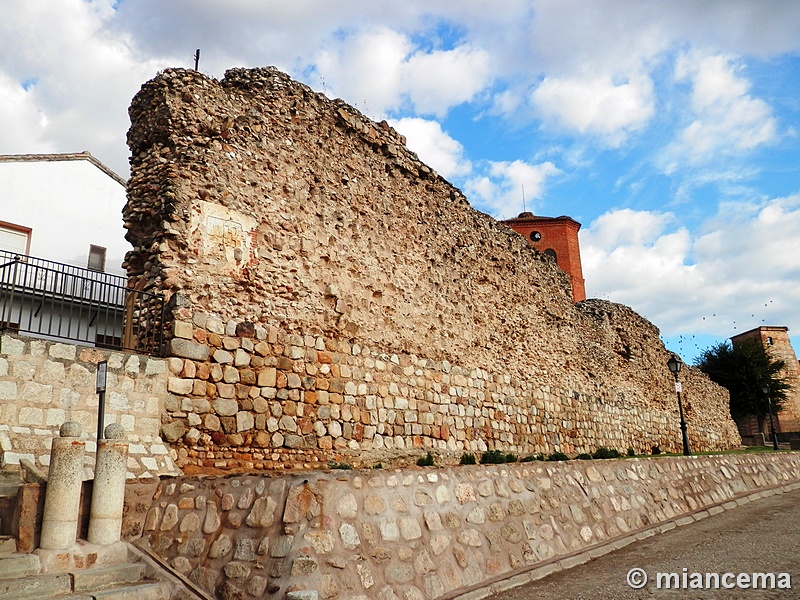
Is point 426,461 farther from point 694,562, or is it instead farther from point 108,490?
point 108,490

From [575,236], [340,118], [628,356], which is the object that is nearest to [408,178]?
[340,118]

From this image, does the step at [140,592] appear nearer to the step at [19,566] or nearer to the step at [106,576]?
the step at [106,576]

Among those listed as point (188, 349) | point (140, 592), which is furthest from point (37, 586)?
point (188, 349)

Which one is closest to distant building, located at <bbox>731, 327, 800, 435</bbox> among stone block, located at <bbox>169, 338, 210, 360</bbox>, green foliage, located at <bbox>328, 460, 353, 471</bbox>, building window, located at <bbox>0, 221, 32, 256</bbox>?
green foliage, located at <bbox>328, 460, 353, 471</bbox>

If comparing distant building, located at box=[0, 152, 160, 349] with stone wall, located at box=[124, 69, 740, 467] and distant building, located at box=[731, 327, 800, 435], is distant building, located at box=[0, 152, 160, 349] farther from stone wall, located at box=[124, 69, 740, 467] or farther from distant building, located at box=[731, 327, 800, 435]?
distant building, located at box=[731, 327, 800, 435]

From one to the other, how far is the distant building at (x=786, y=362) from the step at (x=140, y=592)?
47.3 meters

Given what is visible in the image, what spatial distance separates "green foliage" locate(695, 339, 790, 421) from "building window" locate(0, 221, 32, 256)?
35.6 meters

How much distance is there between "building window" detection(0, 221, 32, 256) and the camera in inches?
734

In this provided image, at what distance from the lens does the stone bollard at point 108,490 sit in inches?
217

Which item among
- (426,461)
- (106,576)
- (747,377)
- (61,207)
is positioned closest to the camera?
(106,576)

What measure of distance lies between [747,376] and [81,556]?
39.7 metres

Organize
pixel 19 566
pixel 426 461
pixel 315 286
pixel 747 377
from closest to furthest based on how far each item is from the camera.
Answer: pixel 19 566, pixel 315 286, pixel 426 461, pixel 747 377

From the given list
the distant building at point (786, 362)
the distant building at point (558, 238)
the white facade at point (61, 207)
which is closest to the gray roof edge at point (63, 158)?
the white facade at point (61, 207)

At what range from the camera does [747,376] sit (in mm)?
37625
